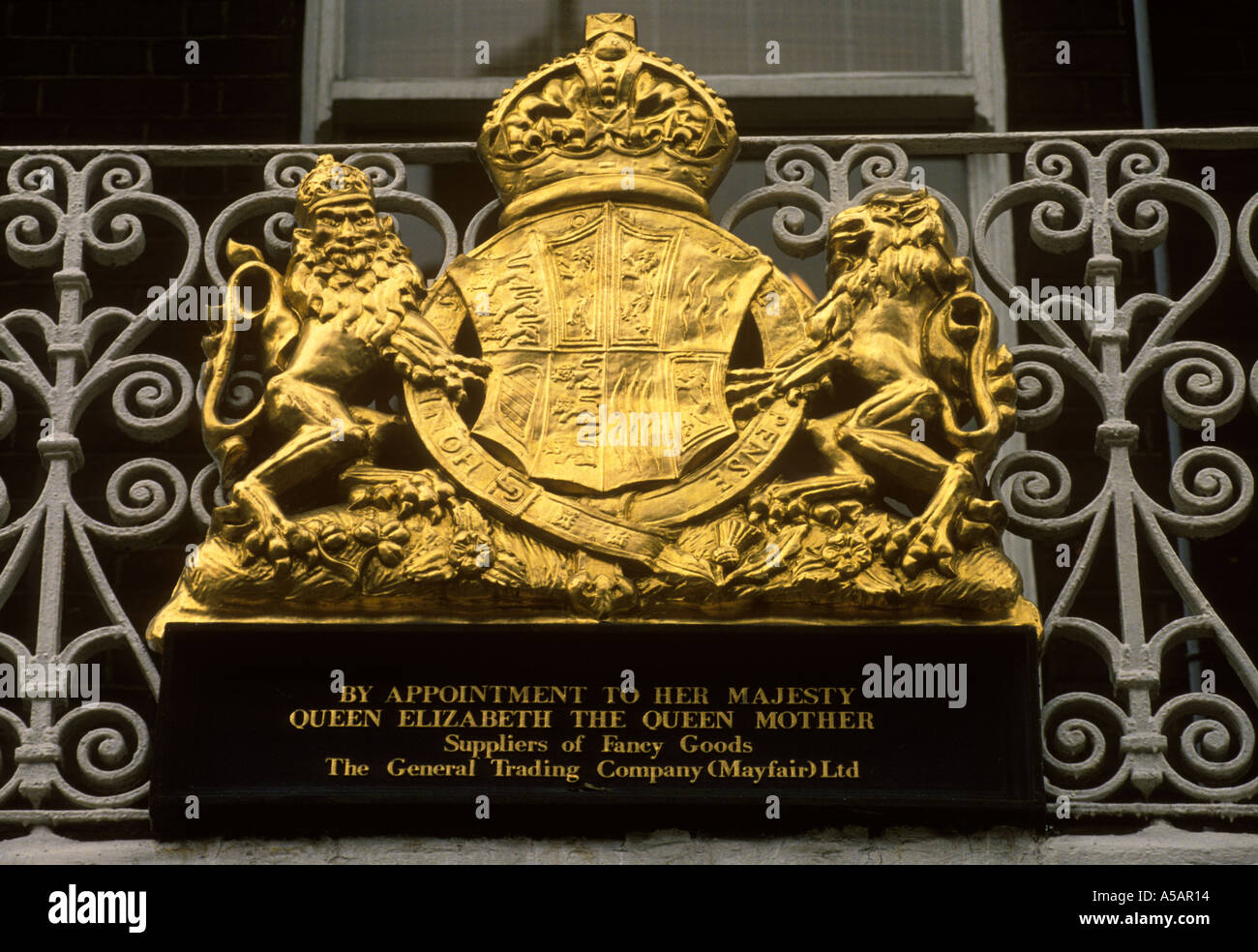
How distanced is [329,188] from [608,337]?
1033 millimetres

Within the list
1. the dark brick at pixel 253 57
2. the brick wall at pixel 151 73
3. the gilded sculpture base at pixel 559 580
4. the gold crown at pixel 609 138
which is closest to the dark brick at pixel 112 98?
the brick wall at pixel 151 73

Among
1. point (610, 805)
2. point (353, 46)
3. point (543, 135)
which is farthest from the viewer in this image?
point (353, 46)

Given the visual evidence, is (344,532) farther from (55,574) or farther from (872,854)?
(872,854)

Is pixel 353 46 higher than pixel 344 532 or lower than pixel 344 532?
higher

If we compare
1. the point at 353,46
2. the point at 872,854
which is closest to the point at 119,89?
the point at 353,46

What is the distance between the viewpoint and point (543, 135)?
7.51m

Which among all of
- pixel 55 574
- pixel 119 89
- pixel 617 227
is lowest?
pixel 55 574

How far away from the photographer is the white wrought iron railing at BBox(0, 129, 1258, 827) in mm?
6824

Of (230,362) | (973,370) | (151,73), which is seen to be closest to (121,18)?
(151,73)

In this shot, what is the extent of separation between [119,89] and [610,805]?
4.11m

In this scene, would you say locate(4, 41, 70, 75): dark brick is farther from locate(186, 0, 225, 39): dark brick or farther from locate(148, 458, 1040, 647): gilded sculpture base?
locate(148, 458, 1040, 647): gilded sculpture base

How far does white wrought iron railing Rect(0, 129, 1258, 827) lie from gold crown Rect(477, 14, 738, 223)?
170mm

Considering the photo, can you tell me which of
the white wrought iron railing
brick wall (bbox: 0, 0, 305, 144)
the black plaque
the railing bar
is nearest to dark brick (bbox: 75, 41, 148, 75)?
brick wall (bbox: 0, 0, 305, 144)

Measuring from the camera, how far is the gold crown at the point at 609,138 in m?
7.45
